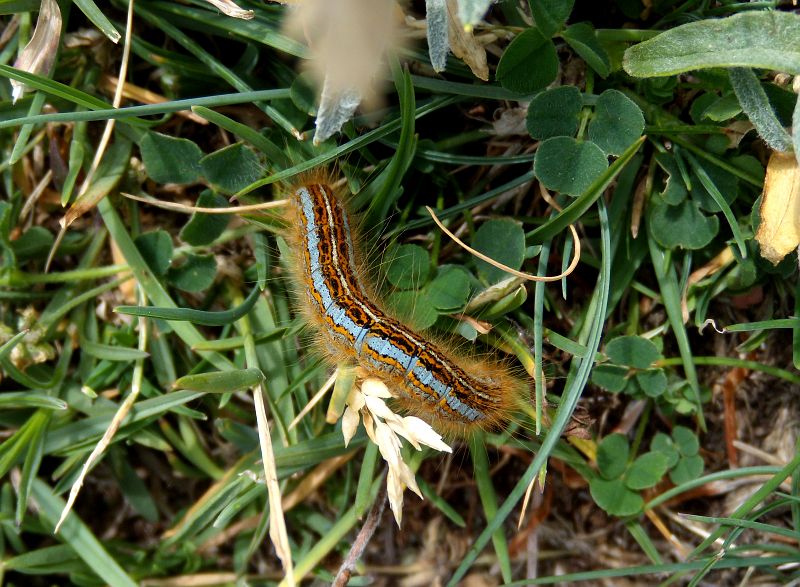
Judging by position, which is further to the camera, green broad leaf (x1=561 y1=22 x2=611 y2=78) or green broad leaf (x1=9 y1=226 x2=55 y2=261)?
green broad leaf (x1=9 y1=226 x2=55 y2=261)

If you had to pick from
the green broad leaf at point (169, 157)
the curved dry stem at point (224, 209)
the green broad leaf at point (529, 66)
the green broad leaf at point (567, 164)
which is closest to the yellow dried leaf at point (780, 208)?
the green broad leaf at point (567, 164)

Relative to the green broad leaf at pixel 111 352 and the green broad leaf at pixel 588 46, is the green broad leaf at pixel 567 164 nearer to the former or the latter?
the green broad leaf at pixel 588 46

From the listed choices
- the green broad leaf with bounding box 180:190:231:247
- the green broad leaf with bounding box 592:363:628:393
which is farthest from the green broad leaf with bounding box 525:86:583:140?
the green broad leaf with bounding box 180:190:231:247

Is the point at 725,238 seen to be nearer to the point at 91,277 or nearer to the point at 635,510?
the point at 635,510

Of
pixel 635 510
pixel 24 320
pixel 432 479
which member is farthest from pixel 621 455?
pixel 24 320

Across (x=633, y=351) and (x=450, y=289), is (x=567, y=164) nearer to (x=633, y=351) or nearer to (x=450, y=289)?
(x=450, y=289)

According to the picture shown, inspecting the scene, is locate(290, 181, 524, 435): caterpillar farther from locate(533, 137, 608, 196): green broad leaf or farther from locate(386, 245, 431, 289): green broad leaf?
locate(533, 137, 608, 196): green broad leaf
